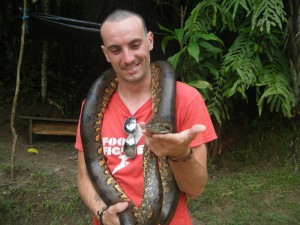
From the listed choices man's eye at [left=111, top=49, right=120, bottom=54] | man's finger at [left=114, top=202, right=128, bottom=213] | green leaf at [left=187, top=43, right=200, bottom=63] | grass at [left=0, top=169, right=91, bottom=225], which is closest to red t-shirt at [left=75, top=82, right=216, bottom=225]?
man's finger at [left=114, top=202, right=128, bottom=213]

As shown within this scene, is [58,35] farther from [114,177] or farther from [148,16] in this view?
[114,177]

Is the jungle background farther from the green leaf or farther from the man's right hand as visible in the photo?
the man's right hand

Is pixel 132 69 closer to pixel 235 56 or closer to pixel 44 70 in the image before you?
pixel 235 56

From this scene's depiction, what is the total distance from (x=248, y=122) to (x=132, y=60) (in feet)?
13.8

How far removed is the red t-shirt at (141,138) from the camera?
7.10 feet

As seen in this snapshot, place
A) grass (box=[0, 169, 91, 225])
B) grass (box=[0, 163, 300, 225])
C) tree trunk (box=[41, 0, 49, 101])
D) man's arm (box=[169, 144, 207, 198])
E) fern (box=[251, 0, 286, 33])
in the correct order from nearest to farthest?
man's arm (box=[169, 144, 207, 198]) < fern (box=[251, 0, 286, 33]) < grass (box=[0, 163, 300, 225]) < grass (box=[0, 169, 91, 225]) < tree trunk (box=[41, 0, 49, 101])

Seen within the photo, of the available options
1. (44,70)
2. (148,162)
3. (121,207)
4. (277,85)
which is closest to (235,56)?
(277,85)

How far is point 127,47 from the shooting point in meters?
2.16

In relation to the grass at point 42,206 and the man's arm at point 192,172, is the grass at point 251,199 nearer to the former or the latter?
the grass at point 42,206

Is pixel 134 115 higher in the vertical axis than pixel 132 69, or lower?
lower

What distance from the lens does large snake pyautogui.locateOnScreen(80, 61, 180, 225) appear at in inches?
83.5

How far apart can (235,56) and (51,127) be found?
3.46 m

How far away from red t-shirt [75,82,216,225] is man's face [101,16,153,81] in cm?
23

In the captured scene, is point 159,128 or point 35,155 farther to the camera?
point 35,155
